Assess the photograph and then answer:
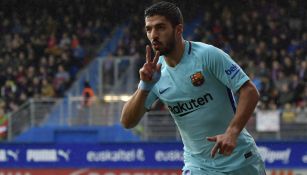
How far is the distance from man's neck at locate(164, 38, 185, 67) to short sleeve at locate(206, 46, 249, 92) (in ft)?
0.65

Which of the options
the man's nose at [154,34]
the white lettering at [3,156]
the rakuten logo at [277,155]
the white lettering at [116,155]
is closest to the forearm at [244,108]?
the man's nose at [154,34]

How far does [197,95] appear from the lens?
4.95 meters

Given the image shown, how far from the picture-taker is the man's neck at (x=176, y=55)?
16.3 feet

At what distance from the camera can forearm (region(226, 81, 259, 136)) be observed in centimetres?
462

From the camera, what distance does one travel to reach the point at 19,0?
24906 millimetres

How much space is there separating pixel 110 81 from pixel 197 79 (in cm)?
1437

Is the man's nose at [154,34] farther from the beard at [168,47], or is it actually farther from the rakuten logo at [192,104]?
the rakuten logo at [192,104]

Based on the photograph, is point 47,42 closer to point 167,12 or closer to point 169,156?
point 169,156

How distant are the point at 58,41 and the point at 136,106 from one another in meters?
17.8

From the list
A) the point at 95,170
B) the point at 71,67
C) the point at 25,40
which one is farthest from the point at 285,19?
the point at 95,170

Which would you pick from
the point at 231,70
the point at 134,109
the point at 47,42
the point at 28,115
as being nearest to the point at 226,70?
the point at 231,70

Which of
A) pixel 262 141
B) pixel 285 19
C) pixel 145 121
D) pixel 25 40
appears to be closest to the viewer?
pixel 262 141

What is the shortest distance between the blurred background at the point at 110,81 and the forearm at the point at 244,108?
8.09 metres

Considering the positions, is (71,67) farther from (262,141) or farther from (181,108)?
(181,108)
